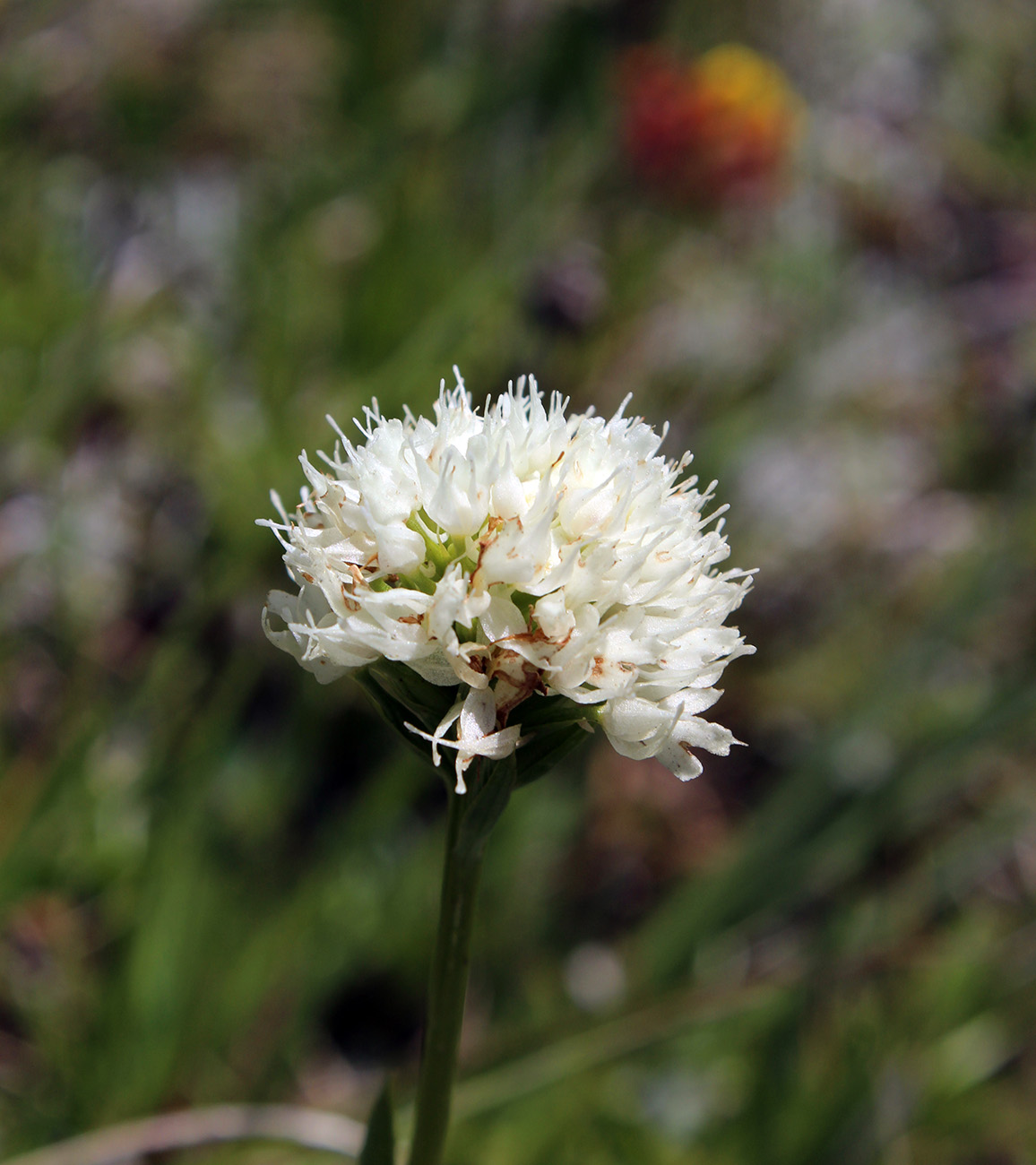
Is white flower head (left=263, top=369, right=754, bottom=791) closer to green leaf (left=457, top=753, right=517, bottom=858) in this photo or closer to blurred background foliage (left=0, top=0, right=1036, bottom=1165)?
green leaf (left=457, top=753, right=517, bottom=858)

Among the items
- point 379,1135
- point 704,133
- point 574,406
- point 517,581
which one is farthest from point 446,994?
point 704,133

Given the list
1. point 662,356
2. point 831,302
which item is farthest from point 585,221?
point 831,302

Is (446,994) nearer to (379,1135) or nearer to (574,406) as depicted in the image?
(379,1135)

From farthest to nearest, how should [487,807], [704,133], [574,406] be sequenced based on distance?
[704,133], [574,406], [487,807]

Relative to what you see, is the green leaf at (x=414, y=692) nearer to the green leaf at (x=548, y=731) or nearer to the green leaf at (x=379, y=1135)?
the green leaf at (x=548, y=731)

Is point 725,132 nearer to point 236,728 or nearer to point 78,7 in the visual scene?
point 236,728

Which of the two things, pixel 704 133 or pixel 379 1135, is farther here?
pixel 704 133

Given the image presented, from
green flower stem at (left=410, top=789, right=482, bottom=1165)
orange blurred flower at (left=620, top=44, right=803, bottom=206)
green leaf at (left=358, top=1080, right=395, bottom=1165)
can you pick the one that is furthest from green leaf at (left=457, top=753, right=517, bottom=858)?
orange blurred flower at (left=620, top=44, right=803, bottom=206)
